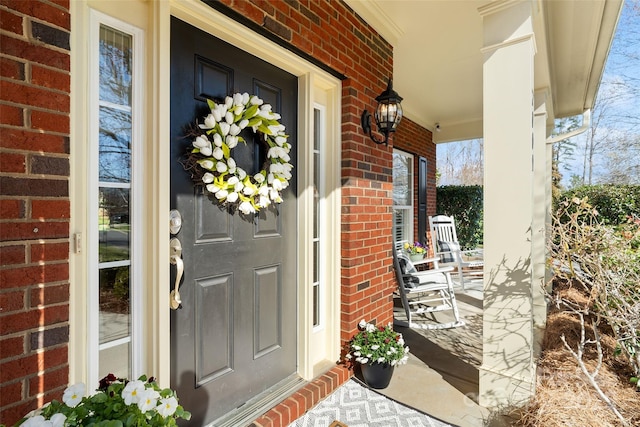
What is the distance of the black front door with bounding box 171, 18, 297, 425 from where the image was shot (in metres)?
1.51

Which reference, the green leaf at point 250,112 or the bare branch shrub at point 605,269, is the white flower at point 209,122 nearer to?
the green leaf at point 250,112

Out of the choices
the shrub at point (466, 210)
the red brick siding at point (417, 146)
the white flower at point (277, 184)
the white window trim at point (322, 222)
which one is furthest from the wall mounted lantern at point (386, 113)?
the shrub at point (466, 210)

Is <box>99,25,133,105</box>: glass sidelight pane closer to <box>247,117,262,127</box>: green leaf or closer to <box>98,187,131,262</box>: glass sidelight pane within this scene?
<box>98,187,131,262</box>: glass sidelight pane

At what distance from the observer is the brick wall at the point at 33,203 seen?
0.96 metres

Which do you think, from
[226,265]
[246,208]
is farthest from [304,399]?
[246,208]

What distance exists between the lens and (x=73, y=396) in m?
0.88

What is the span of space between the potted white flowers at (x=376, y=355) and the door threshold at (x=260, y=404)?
44cm

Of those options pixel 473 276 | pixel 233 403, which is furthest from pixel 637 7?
pixel 233 403

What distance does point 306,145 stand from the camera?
2.11m

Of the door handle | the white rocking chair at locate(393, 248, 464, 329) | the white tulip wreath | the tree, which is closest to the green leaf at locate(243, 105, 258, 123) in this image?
the white tulip wreath

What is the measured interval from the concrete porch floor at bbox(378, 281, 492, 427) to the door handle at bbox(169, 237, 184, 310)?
1.59m

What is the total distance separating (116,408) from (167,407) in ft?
0.44

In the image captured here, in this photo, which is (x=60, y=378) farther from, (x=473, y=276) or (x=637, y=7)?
(x=637, y=7)

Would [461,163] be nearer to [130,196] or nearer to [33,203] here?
[130,196]
